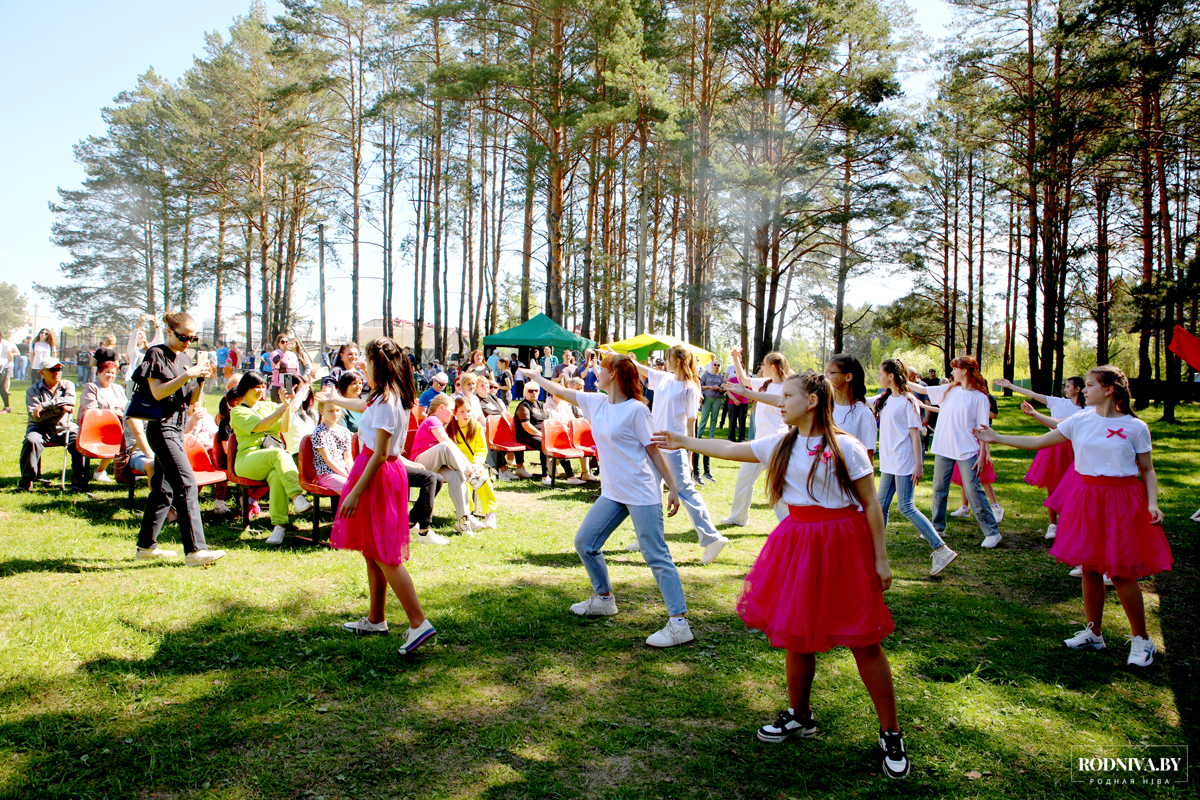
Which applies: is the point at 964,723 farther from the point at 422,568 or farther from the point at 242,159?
the point at 242,159

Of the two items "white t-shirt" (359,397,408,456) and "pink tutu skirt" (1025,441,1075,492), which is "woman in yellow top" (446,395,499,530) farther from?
"pink tutu skirt" (1025,441,1075,492)

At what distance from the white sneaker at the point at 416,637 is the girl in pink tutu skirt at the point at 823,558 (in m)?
1.83

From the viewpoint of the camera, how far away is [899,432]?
6211 mm

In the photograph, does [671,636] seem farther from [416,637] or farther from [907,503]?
[907,503]

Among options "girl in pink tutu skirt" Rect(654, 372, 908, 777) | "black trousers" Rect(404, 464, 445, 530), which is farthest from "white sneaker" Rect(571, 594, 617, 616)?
"black trousers" Rect(404, 464, 445, 530)

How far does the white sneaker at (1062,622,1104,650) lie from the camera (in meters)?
4.47

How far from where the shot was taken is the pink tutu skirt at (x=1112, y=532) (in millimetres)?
4168

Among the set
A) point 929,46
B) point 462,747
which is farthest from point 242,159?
point 462,747

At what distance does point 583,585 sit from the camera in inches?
220

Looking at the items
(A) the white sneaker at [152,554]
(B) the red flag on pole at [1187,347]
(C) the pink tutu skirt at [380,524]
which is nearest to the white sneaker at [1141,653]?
(B) the red flag on pole at [1187,347]

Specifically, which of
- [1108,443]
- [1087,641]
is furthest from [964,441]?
[1087,641]

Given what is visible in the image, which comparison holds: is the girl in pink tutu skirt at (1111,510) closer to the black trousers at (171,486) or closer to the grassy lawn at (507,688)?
the grassy lawn at (507,688)

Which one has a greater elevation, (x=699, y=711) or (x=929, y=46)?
(x=929, y=46)

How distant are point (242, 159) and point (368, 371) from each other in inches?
1161
